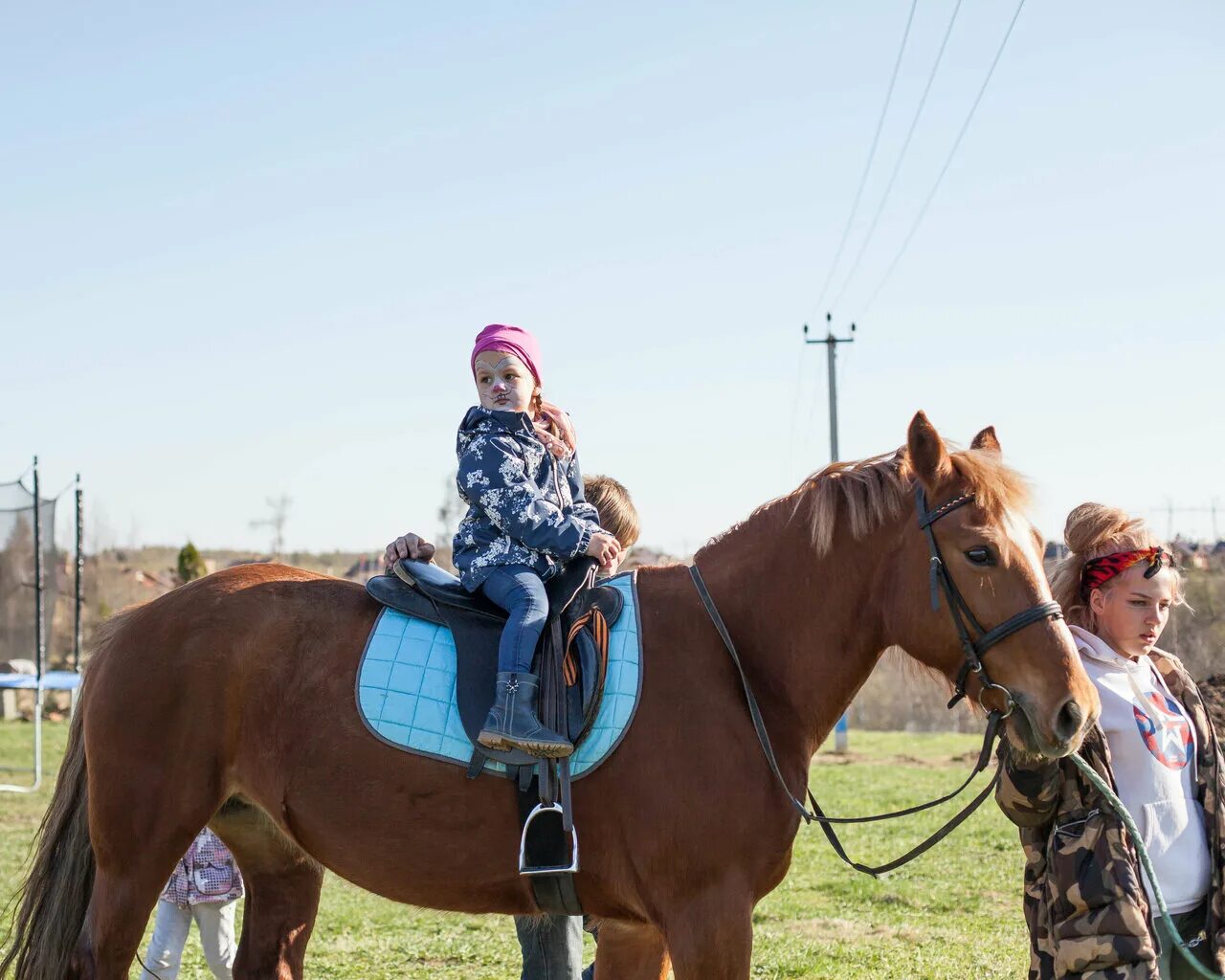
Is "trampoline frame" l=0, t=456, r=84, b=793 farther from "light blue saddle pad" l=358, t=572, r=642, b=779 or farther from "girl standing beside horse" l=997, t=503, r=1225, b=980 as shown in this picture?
"girl standing beside horse" l=997, t=503, r=1225, b=980

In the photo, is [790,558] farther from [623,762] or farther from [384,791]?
[384,791]

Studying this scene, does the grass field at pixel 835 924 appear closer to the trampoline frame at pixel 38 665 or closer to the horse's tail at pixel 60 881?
the trampoline frame at pixel 38 665

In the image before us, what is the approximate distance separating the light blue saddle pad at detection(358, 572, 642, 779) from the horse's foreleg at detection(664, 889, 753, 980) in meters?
0.50

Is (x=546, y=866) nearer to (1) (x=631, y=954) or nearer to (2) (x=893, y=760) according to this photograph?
(1) (x=631, y=954)

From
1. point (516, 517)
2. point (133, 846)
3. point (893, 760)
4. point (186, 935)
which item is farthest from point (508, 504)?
point (893, 760)

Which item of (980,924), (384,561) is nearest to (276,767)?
(384,561)

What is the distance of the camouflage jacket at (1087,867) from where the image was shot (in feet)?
10.2

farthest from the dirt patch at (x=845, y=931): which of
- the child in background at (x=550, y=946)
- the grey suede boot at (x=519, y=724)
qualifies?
the grey suede boot at (x=519, y=724)

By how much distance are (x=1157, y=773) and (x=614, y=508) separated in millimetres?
2382

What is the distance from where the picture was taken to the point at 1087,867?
3221 mm

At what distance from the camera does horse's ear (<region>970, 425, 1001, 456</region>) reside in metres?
3.64

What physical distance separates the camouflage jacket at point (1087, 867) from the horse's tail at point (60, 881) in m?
3.10

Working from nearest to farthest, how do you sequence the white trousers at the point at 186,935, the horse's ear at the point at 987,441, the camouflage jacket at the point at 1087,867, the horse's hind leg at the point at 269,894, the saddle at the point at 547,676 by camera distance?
the camouflage jacket at the point at 1087,867, the saddle at the point at 547,676, the horse's ear at the point at 987,441, the horse's hind leg at the point at 269,894, the white trousers at the point at 186,935

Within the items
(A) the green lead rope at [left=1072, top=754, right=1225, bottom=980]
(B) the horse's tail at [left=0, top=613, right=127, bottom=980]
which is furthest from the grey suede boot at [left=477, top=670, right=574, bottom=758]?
(B) the horse's tail at [left=0, top=613, right=127, bottom=980]
